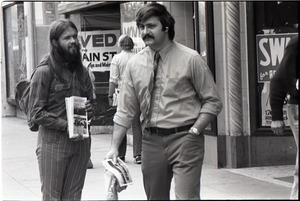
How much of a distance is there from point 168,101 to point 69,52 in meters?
0.96

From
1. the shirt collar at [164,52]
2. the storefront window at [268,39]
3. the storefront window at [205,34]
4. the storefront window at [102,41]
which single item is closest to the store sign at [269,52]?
the storefront window at [268,39]

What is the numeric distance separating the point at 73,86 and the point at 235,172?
3.95m

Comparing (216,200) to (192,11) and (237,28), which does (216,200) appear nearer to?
(237,28)

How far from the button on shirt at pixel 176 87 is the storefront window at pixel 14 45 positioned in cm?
1338

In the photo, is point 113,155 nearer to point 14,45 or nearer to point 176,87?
point 176,87

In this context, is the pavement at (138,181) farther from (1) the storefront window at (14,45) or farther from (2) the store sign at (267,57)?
(1) the storefront window at (14,45)

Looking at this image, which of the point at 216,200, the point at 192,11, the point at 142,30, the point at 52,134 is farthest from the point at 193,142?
the point at 192,11

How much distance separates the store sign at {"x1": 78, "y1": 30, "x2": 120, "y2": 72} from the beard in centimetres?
821

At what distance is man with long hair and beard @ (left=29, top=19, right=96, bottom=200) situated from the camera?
204 inches

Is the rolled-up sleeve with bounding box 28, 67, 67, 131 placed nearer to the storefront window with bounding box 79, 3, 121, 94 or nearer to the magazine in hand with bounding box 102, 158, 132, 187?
the magazine in hand with bounding box 102, 158, 132, 187

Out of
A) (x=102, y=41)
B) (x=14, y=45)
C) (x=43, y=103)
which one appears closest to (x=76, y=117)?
(x=43, y=103)

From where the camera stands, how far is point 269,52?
8789 millimetres

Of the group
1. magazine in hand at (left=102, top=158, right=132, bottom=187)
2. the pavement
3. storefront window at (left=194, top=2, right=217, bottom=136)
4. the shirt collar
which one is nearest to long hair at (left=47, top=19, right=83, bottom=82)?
the shirt collar

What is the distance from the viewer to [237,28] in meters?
8.80
